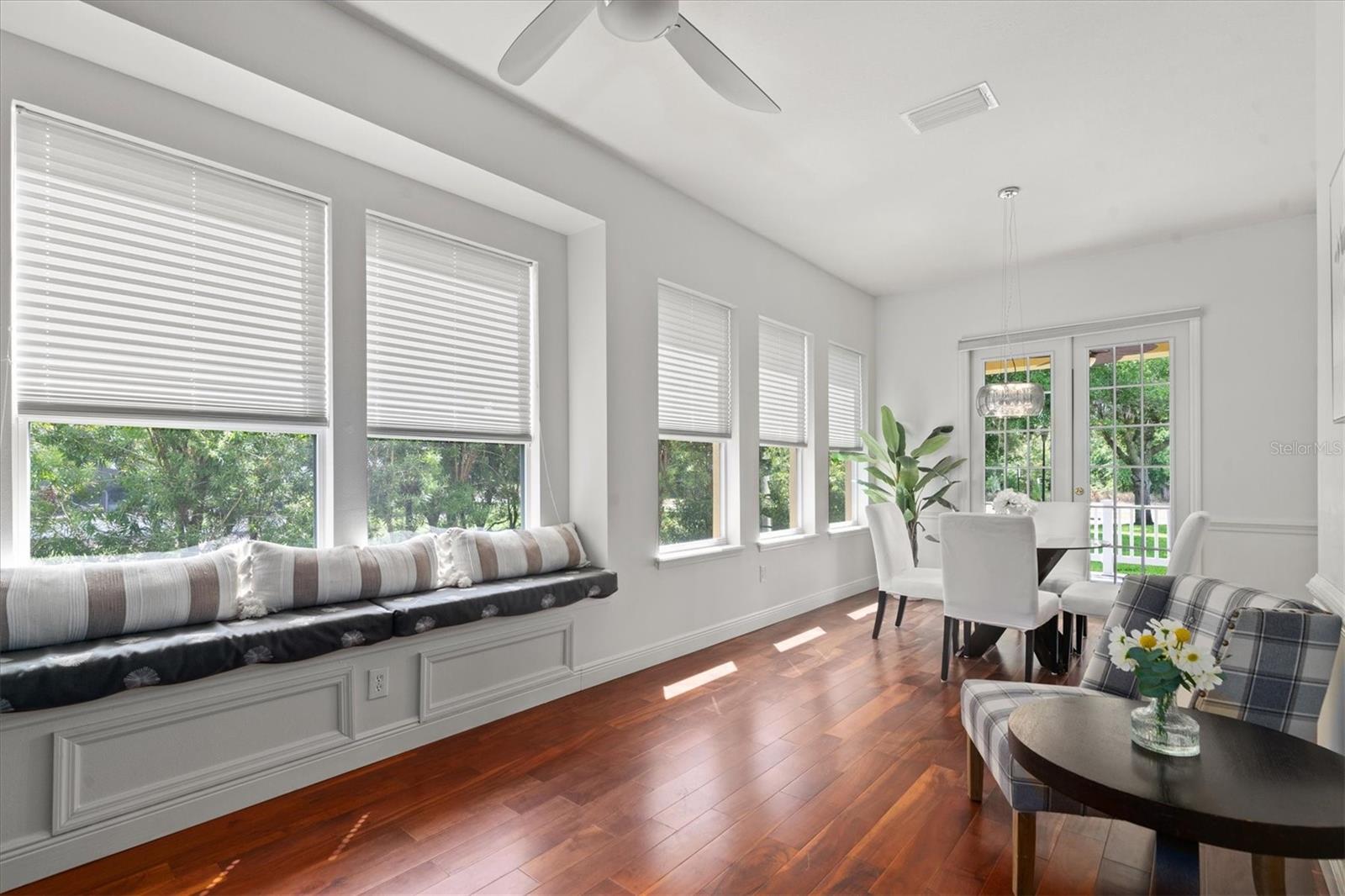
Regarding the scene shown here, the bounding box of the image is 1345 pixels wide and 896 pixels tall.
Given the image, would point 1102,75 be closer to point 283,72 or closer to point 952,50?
point 952,50

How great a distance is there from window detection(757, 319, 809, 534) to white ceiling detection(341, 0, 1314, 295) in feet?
3.05

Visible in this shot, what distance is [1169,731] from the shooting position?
158 cm

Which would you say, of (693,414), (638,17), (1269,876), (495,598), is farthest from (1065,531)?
(638,17)

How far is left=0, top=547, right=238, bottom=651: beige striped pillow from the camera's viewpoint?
2043 mm

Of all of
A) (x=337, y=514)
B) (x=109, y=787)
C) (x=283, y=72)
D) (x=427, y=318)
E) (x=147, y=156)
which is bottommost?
(x=109, y=787)

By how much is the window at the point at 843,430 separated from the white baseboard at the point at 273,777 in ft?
9.17

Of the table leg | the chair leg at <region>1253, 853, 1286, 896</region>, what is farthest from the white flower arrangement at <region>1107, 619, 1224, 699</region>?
the chair leg at <region>1253, 853, 1286, 896</region>

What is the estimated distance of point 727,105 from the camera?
329 cm

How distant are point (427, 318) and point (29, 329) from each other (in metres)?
1.47

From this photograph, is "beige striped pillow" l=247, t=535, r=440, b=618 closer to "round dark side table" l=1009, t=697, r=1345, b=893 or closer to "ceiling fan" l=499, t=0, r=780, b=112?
"ceiling fan" l=499, t=0, r=780, b=112

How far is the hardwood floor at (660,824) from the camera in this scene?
1962mm

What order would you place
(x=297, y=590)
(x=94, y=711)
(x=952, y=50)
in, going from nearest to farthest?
(x=94, y=711), (x=297, y=590), (x=952, y=50)

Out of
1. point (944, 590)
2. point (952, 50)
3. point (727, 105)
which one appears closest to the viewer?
point (952, 50)

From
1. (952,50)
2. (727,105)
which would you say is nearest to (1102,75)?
(952,50)
